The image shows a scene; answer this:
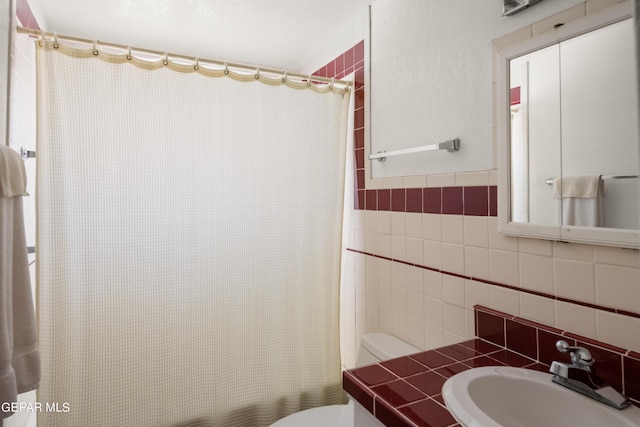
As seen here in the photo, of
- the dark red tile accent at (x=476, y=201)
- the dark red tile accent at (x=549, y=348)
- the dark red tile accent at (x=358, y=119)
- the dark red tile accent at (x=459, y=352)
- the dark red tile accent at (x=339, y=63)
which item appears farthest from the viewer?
the dark red tile accent at (x=339, y=63)

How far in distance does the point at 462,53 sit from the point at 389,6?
0.61 metres

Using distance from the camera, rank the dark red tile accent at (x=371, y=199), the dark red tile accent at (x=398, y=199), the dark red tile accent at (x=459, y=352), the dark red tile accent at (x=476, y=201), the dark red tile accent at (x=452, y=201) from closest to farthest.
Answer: the dark red tile accent at (x=459, y=352)
the dark red tile accent at (x=476, y=201)
the dark red tile accent at (x=452, y=201)
the dark red tile accent at (x=398, y=199)
the dark red tile accent at (x=371, y=199)

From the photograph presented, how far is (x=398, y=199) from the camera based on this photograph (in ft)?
5.63

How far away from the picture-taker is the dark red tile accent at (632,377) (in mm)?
867

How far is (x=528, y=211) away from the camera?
1.12m

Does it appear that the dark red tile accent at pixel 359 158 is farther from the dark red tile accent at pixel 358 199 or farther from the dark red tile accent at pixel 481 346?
the dark red tile accent at pixel 481 346

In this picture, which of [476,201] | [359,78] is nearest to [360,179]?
[359,78]

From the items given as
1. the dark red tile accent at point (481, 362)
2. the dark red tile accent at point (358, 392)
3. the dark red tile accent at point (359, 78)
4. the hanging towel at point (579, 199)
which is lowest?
the dark red tile accent at point (358, 392)

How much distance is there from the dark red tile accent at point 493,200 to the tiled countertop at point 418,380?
455 millimetres

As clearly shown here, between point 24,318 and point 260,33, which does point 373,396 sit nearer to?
point 24,318

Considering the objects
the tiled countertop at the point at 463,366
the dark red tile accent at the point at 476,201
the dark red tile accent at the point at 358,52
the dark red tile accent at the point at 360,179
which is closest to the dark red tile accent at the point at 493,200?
the dark red tile accent at the point at 476,201

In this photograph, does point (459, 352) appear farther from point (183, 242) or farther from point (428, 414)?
point (183, 242)

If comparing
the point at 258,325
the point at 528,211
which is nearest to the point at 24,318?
the point at 258,325

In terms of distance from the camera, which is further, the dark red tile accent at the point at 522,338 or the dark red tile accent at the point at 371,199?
the dark red tile accent at the point at 371,199
